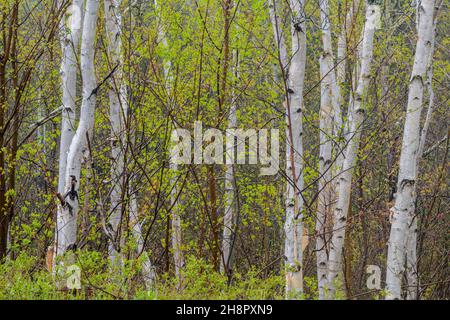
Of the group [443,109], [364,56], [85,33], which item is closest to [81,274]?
[85,33]

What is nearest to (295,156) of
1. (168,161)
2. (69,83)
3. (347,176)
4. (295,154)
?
(295,154)

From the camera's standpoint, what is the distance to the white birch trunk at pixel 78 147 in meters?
6.42

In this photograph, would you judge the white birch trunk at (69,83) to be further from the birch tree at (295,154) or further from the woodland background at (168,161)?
the birch tree at (295,154)

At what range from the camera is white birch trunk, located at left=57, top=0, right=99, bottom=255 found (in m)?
6.42

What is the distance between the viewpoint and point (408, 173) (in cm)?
575

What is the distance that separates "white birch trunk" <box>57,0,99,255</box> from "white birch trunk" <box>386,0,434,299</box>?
2.95m

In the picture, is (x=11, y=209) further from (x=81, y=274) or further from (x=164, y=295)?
(x=164, y=295)

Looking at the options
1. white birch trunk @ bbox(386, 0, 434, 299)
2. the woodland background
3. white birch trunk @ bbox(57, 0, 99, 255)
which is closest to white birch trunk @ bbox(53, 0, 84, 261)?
the woodland background

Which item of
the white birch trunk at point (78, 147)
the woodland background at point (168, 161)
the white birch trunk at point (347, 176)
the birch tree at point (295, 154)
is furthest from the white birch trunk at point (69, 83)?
the white birch trunk at point (347, 176)

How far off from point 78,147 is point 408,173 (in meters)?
3.07

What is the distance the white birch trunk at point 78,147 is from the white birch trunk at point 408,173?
2.95 meters

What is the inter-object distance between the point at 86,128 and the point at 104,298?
5.40 ft

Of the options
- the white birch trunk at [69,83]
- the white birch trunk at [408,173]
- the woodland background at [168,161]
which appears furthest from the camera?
the white birch trunk at [69,83]
